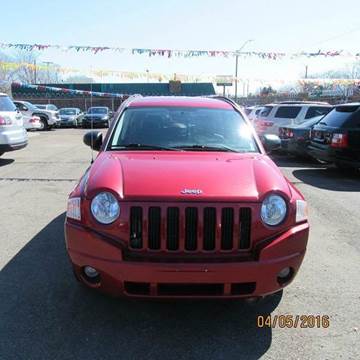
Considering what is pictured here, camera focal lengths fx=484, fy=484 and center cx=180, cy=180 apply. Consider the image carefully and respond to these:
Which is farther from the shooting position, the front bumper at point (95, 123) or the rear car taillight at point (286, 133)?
the front bumper at point (95, 123)

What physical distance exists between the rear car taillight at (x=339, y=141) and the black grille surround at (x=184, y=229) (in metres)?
7.82

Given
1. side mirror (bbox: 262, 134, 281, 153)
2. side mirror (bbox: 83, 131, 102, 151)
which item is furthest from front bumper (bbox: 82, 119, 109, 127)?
side mirror (bbox: 262, 134, 281, 153)

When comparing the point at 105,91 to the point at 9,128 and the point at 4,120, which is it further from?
the point at 4,120

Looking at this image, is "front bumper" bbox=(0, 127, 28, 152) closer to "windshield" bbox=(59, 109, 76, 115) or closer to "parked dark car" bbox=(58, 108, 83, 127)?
"parked dark car" bbox=(58, 108, 83, 127)

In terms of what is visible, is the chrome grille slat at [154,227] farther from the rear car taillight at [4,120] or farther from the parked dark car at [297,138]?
the parked dark car at [297,138]

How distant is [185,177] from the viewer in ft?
11.9

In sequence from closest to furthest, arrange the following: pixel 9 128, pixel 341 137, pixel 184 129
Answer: pixel 184 129 → pixel 341 137 → pixel 9 128

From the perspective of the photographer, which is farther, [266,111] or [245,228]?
[266,111]

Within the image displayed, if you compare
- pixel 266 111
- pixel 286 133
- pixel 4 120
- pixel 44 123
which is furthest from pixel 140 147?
pixel 44 123

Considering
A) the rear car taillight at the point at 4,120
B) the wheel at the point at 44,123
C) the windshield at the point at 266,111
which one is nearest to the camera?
the rear car taillight at the point at 4,120

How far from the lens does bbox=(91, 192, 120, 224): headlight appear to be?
11.1 ft

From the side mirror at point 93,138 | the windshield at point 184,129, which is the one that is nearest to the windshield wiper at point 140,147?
the windshield at point 184,129
